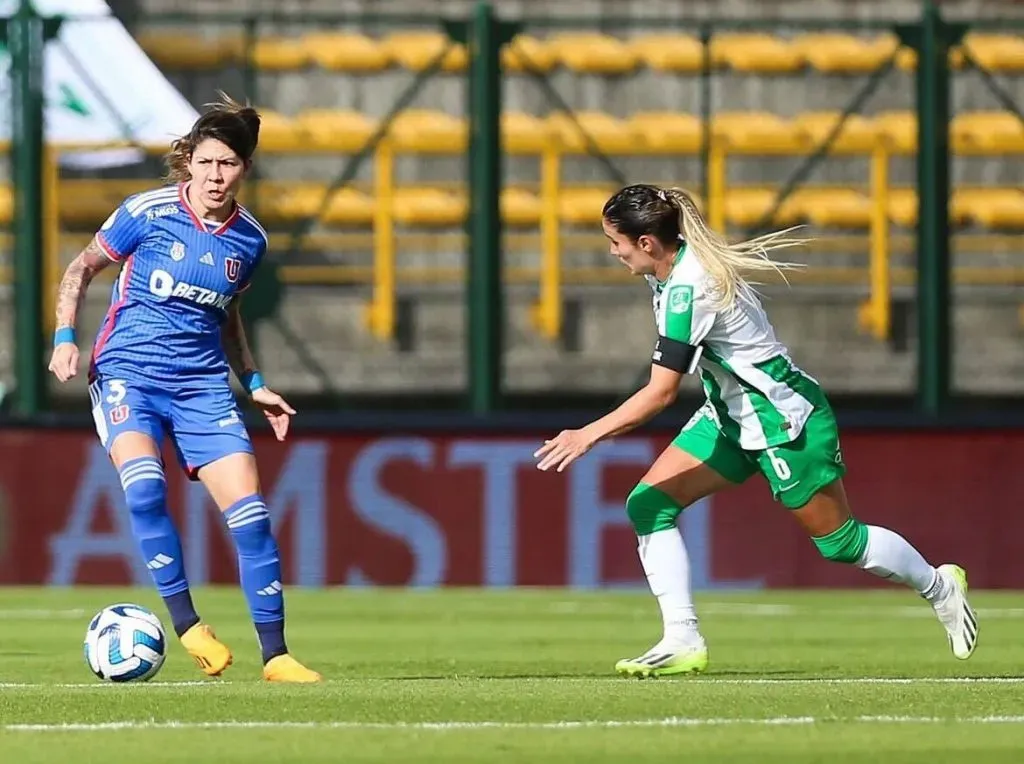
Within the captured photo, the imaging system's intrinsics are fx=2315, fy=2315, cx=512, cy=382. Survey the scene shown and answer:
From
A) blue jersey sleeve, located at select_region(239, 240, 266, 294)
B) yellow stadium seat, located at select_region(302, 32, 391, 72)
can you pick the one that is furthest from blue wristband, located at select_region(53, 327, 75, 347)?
yellow stadium seat, located at select_region(302, 32, 391, 72)

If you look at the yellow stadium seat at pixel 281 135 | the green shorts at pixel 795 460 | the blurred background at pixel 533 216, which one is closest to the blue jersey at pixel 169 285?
the green shorts at pixel 795 460

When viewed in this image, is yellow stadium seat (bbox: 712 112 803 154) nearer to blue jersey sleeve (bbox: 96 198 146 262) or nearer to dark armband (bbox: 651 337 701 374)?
dark armband (bbox: 651 337 701 374)

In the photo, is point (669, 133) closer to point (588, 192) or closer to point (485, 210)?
point (588, 192)

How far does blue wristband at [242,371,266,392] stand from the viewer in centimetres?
844

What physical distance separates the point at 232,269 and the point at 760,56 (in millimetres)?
10962

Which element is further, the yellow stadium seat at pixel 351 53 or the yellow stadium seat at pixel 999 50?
the yellow stadium seat at pixel 351 53

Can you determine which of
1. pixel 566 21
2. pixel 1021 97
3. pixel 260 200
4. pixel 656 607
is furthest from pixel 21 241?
Answer: pixel 1021 97

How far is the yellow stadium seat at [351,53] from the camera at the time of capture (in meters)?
18.8

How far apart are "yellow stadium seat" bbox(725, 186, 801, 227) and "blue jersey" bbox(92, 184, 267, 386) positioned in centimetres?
1007

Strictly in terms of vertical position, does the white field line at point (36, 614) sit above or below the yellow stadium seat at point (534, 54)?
below

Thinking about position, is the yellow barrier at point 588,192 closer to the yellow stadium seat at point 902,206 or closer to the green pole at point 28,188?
the yellow stadium seat at point 902,206

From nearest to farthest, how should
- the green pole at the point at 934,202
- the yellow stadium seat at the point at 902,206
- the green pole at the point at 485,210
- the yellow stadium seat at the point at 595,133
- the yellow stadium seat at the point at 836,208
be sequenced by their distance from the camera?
the green pole at the point at 485,210
the green pole at the point at 934,202
the yellow stadium seat at the point at 902,206
the yellow stadium seat at the point at 836,208
the yellow stadium seat at the point at 595,133

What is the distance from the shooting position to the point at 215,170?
26.5ft

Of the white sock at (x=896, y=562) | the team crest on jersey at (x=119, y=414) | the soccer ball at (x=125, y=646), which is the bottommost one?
the soccer ball at (x=125, y=646)
